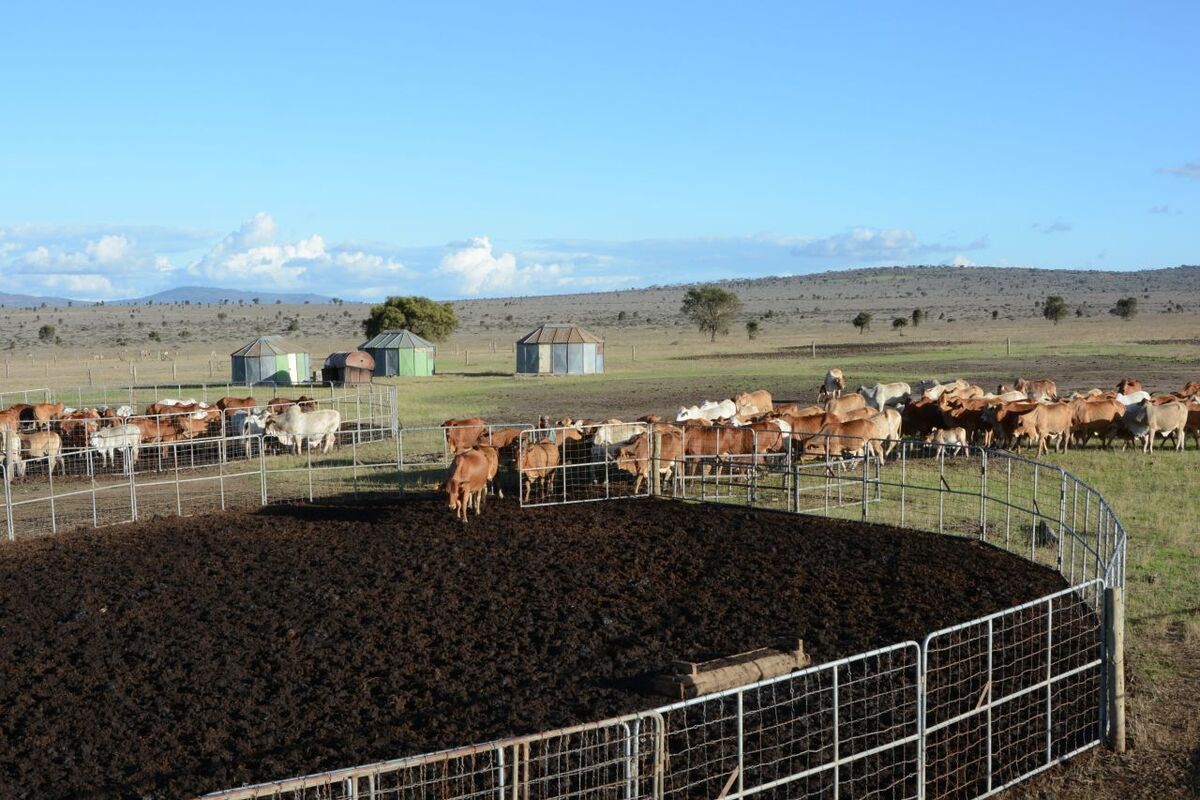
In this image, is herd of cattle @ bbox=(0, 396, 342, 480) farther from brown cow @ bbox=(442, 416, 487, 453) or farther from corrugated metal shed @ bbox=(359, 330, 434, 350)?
corrugated metal shed @ bbox=(359, 330, 434, 350)

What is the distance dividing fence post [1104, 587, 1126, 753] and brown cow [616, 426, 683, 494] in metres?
10.7

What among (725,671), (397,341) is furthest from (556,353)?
(725,671)

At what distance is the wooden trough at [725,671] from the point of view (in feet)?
30.1

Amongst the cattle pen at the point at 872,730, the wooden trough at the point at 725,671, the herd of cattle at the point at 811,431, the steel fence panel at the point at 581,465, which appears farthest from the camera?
the herd of cattle at the point at 811,431

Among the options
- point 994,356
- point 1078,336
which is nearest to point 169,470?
point 994,356

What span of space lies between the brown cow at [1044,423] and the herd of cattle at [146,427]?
14681 mm

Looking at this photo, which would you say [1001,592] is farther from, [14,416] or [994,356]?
[994,356]

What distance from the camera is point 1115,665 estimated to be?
28.8ft

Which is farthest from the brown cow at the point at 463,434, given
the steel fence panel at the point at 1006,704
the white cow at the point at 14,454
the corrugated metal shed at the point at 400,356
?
the corrugated metal shed at the point at 400,356

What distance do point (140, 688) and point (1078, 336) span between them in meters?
75.3

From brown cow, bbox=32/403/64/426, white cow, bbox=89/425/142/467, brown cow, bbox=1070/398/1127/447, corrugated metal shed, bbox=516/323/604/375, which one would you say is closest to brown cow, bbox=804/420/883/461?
brown cow, bbox=1070/398/1127/447

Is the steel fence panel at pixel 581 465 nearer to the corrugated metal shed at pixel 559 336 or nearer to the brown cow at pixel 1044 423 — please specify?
the brown cow at pixel 1044 423

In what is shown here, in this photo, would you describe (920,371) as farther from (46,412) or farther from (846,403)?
(46,412)

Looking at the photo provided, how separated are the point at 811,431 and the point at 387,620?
42.3ft
